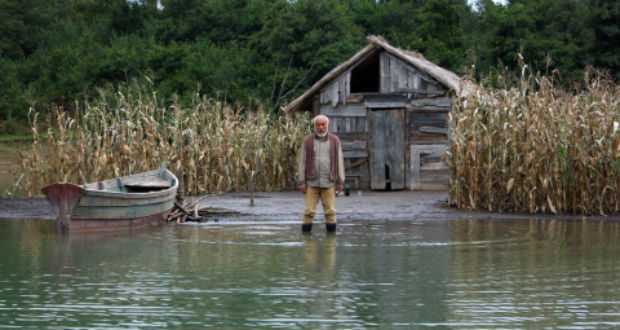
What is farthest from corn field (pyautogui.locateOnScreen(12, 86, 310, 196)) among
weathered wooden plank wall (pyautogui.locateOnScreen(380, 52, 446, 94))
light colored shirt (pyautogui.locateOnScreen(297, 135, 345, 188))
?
light colored shirt (pyautogui.locateOnScreen(297, 135, 345, 188))

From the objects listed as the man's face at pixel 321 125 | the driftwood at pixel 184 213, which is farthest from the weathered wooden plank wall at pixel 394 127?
the man's face at pixel 321 125

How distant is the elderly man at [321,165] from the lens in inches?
554

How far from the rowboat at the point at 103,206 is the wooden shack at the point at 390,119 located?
295 inches

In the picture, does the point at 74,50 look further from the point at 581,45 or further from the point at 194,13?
the point at 581,45

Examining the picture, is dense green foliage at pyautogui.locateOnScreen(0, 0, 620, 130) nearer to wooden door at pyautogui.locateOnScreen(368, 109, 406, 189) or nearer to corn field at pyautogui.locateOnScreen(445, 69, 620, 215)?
wooden door at pyautogui.locateOnScreen(368, 109, 406, 189)

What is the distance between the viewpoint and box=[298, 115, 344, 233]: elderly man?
46.2 feet

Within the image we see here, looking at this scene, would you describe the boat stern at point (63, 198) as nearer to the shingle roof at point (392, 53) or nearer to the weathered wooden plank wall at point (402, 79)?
the shingle roof at point (392, 53)

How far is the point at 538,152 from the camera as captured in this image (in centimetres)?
1688

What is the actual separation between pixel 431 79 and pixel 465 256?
436 inches

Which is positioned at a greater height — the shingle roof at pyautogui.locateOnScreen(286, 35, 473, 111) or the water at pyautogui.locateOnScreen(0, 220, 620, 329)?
the shingle roof at pyautogui.locateOnScreen(286, 35, 473, 111)

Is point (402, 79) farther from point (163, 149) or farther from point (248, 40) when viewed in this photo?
point (248, 40)

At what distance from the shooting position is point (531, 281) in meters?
10.1

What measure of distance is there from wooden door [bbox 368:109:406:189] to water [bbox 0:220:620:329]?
7451mm

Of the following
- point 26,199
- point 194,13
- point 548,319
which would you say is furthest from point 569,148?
point 194,13
